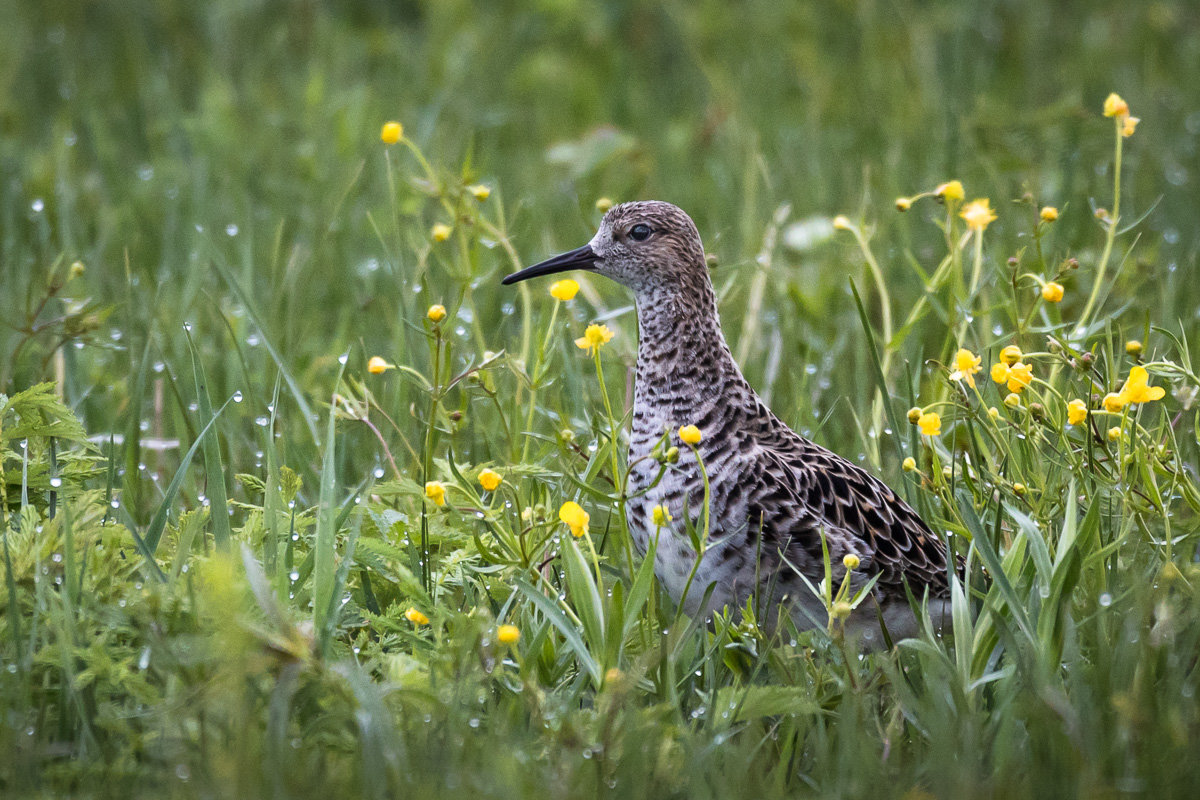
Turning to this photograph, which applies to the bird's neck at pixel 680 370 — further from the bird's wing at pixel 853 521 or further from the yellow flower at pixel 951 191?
the yellow flower at pixel 951 191

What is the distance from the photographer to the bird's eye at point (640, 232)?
3555 mm

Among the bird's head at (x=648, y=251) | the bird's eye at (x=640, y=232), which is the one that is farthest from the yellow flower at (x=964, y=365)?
the bird's eye at (x=640, y=232)

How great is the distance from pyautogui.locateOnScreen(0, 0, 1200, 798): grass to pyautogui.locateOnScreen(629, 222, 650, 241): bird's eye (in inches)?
14.7

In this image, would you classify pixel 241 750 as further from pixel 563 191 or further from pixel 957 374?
pixel 563 191

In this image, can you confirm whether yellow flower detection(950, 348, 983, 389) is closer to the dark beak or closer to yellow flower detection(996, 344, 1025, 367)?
yellow flower detection(996, 344, 1025, 367)

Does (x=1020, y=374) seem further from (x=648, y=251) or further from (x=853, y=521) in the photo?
(x=648, y=251)

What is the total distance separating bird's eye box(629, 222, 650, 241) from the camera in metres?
3.55

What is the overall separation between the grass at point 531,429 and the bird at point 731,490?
5.7 inches

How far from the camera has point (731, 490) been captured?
3221 millimetres

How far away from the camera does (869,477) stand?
3404 millimetres

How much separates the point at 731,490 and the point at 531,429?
3.11 ft

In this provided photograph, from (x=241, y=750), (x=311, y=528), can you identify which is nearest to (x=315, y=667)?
(x=241, y=750)

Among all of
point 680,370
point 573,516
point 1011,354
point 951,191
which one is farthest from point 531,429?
point 1011,354

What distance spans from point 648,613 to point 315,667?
936mm
